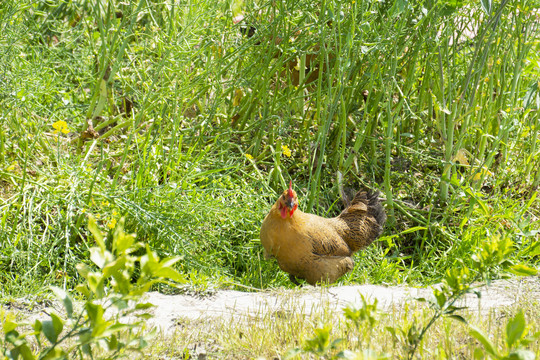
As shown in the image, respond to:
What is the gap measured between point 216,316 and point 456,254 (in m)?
1.74

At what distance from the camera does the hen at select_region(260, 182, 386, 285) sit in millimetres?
3367

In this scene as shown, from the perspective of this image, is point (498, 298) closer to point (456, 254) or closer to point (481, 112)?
point (456, 254)

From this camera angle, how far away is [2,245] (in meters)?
3.09

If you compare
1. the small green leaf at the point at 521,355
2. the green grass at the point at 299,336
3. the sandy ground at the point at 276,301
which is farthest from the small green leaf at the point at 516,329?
the sandy ground at the point at 276,301

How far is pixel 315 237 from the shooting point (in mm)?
3490

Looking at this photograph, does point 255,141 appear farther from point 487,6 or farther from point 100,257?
point 100,257

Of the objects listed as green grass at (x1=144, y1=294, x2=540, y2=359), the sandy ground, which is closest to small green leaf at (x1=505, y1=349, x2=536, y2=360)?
green grass at (x1=144, y1=294, x2=540, y2=359)

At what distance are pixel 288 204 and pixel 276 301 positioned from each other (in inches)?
23.0

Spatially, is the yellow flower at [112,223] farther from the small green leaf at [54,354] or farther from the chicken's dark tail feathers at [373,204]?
the small green leaf at [54,354]

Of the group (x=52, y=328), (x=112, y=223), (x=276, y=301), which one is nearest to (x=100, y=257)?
(x=52, y=328)

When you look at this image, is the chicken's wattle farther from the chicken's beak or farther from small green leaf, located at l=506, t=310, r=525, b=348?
small green leaf, located at l=506, t=310, r=525, b=348

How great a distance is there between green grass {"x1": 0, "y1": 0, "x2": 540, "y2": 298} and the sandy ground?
162mm

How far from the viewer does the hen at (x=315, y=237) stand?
3367mm

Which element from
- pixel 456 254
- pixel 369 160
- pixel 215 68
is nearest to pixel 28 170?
pixel 215 68
